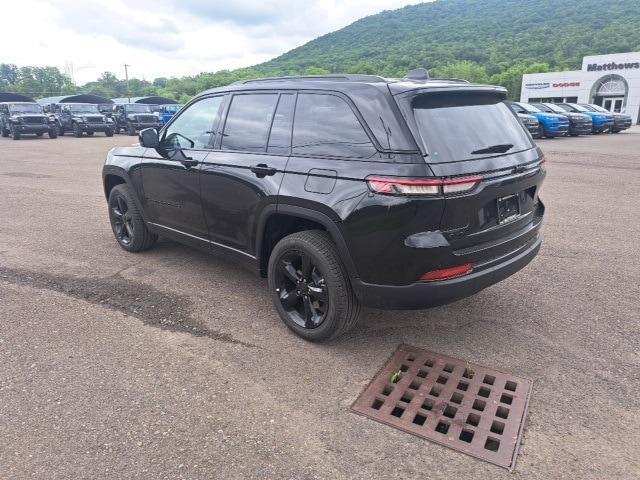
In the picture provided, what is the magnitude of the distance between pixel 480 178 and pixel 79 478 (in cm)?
269

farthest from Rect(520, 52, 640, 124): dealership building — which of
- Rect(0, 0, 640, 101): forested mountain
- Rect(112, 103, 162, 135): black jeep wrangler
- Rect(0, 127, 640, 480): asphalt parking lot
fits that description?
Rect(0, 127, 640, 480): asphalt parking lot

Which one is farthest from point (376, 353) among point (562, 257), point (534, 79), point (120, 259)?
point (534, 79)

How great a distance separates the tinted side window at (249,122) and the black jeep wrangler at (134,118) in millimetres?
25605

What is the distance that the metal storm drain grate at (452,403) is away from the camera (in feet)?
8.55

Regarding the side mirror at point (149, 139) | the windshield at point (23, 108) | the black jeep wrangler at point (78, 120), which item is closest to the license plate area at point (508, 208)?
the side mirror at point (149, 139)

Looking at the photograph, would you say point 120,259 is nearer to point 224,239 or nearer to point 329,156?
point 224,239

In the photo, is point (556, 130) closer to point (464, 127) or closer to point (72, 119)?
point (464, 127)

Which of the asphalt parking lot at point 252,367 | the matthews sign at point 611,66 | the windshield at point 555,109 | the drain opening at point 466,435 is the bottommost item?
the drain opening at point 466,435

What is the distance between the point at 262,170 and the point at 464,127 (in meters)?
1.45

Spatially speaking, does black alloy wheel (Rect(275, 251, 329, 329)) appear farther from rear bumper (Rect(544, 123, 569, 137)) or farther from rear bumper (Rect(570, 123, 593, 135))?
rear bumper (Rect(570, 123, 593, 135))

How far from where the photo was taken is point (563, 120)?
21.1m

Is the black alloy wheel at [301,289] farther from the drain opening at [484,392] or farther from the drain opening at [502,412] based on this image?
the drain opening at [502,412]

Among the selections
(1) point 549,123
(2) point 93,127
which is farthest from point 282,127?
(2) point 93,127

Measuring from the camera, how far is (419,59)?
71.2 meters
